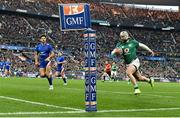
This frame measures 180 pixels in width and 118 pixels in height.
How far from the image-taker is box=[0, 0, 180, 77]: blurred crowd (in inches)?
2499

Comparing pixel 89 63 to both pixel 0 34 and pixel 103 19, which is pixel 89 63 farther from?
pixel 103 19

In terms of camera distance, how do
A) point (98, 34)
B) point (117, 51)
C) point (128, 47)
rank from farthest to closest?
point (98, 34), point (128, 47), point (117, 51)

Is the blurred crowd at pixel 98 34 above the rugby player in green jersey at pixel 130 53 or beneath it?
above

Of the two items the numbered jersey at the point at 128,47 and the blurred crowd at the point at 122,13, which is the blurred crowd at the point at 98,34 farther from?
the numbered jersey at the point at 128,47

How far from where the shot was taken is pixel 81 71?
196 ft

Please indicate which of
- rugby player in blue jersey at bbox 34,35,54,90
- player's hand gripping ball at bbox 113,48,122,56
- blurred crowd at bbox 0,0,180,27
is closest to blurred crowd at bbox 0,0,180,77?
blurred crowd at bbox 0,0,180,27

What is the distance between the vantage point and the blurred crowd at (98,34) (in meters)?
63.5

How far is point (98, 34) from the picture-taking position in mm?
73500

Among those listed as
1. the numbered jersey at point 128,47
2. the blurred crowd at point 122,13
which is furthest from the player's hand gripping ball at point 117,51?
the blurred crowd at point 122,13

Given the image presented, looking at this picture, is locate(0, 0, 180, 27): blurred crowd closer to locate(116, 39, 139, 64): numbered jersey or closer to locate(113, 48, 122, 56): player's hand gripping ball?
locate(116, 39, 139, 64): numbered jersey

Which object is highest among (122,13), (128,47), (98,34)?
(122,13)

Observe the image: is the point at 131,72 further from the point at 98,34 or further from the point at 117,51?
the point at 98,34

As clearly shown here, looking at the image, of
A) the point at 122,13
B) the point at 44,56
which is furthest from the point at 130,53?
the point at 122,13

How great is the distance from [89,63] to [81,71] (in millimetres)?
49144
